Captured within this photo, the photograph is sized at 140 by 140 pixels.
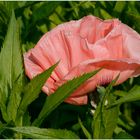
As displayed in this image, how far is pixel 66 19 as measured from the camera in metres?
1.43

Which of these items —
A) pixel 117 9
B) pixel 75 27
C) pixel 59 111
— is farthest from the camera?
Result: pixel 117 9

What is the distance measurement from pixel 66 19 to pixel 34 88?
61cm

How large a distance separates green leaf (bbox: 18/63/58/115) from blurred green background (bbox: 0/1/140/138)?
0.45 feet

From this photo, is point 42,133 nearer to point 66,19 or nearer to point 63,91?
point 63,91

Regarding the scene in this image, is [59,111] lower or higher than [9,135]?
lower

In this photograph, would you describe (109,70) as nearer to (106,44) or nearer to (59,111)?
(106,44)

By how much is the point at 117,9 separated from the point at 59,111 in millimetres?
322

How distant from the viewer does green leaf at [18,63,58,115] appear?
828 millimetres

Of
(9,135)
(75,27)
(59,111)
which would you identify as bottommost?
→ (59,111)

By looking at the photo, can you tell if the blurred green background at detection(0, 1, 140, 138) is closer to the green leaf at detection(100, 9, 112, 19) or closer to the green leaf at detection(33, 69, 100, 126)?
the green leaf at detection(100, 9, 112, 19)

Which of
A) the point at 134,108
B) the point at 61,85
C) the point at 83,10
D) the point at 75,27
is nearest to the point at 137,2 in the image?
the point at 83,10

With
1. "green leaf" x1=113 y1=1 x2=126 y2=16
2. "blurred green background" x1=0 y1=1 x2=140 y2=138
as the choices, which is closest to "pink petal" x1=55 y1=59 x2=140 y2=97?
"blurred green background" x1=0 y1=1 x2=140 y2=138

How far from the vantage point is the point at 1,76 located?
3.11 feet

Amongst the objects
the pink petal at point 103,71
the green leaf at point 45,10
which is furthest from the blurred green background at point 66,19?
the pink petal at point 103,71
